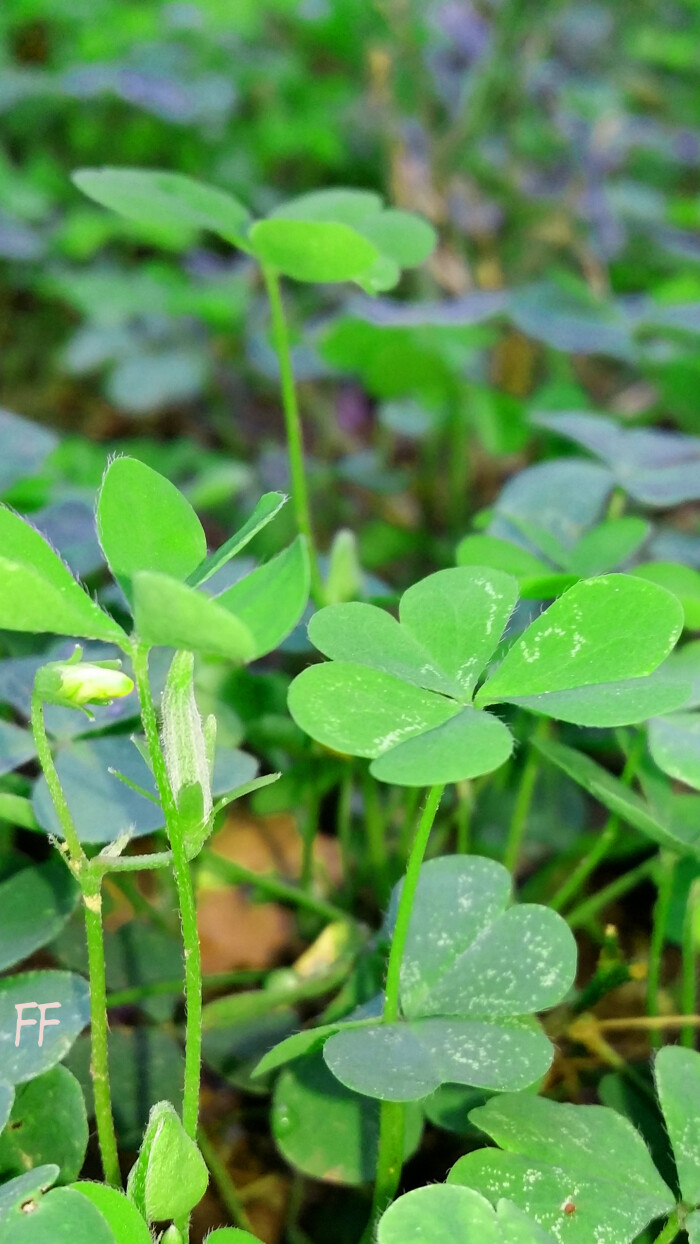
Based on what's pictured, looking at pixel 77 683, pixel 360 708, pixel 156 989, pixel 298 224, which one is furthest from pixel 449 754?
pixel 298 224

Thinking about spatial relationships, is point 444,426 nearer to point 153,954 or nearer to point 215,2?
point 153,954

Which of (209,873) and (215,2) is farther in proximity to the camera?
(215,2)

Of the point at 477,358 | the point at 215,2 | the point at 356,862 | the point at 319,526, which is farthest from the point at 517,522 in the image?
the point at 215,2

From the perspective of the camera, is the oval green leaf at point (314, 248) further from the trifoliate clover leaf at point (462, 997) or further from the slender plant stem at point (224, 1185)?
the slender plant stem at point (224, 1185)

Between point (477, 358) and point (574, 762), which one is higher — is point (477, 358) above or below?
below

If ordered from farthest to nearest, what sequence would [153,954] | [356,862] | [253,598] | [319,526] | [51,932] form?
[319,526]
[356,862]
[153,954]
[51,932]
[253,598]

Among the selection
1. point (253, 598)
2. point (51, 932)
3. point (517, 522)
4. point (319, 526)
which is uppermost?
point (253, 598)

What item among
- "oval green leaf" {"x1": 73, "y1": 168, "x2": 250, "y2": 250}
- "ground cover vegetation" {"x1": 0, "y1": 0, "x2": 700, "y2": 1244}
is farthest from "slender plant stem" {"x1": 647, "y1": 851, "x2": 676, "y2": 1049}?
"oval green leaf" {"x1": 73, "y1": 168, "x2": 250, "y2": 250}

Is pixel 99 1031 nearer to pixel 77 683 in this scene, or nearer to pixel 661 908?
pixel 77 683
